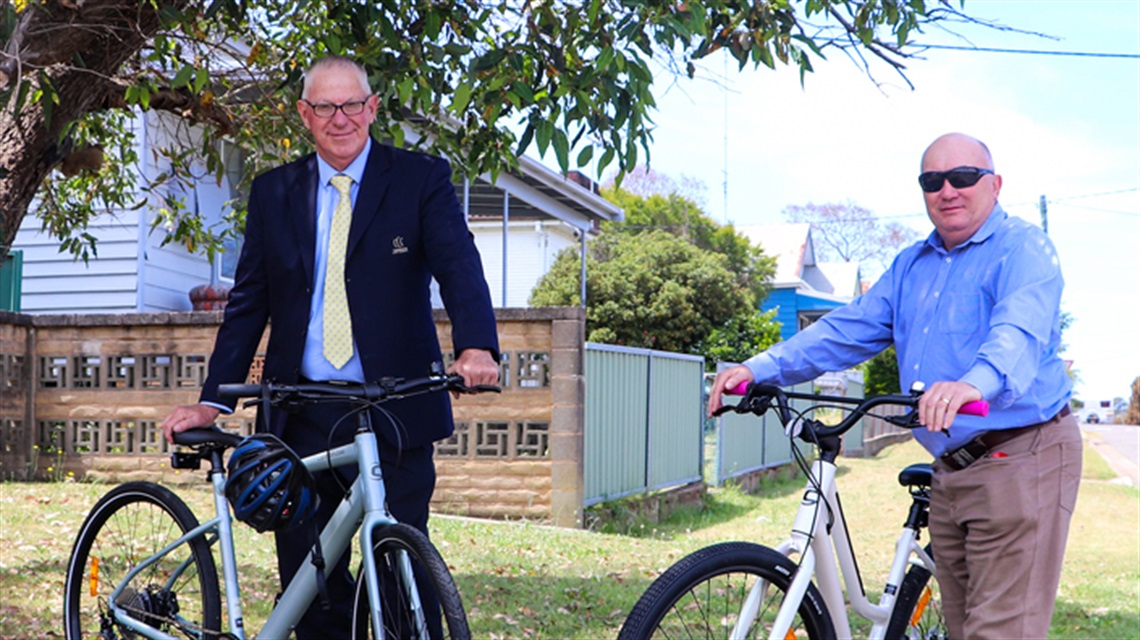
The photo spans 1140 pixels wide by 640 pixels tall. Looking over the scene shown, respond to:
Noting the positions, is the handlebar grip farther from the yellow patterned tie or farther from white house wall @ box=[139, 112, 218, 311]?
white house wall @ box=[139, 112, 218, 311]

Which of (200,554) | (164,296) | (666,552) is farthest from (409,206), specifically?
(164,296)

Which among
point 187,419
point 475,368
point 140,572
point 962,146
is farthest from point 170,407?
point 962,146

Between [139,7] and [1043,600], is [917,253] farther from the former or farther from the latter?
[139,7]

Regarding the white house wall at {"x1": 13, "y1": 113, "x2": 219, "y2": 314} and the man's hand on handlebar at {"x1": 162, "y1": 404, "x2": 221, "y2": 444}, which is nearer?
the man's hand on handlebar at {"x1": 162, "y1": 404, "x2": 221, "y2": 444}

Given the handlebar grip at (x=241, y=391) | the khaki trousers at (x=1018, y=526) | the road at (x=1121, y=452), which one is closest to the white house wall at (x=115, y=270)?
the handlebar grip at (x=241, y=391)

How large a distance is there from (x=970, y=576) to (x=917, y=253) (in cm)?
96

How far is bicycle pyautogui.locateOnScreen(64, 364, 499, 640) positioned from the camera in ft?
11.2

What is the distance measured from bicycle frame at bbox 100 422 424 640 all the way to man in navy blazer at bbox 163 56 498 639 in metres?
0.14

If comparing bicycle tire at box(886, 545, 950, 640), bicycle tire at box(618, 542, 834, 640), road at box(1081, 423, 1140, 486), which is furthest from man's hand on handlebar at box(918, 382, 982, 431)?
road at box(1081, 423, 1140, 486)

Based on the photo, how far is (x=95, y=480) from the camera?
11.8 m

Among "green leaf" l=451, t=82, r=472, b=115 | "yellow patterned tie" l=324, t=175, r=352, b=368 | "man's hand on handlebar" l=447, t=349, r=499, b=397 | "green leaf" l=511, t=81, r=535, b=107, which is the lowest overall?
"man's hand on handlebar" l=447, t=349, r=499, b=397

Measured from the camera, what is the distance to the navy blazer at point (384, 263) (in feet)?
13.3

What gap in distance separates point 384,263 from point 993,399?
5.95 feet

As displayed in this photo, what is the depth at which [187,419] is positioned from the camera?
4242 mm
